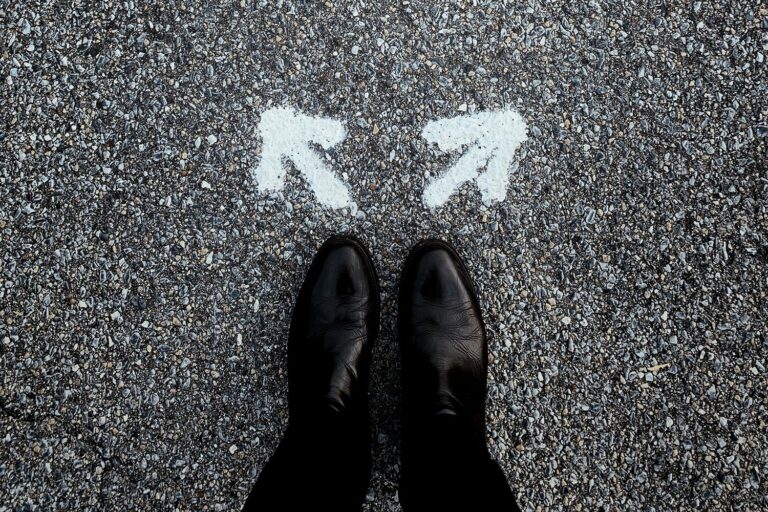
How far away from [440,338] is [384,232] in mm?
460

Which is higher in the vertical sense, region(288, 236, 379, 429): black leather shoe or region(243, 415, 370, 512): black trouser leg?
region(288, 236, 379, 429): black leather shoe

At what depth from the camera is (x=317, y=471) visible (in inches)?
63.1

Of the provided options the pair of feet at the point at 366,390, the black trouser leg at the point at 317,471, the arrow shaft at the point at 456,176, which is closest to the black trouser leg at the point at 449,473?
the pair of feet at the point at 366,390

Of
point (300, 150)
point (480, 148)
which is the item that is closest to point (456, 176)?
point (480, 148)

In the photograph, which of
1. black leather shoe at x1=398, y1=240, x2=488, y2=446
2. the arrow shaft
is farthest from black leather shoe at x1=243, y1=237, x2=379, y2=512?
the arrow shaft

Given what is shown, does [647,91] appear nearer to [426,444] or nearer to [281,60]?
[281,60]

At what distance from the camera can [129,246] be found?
188cm

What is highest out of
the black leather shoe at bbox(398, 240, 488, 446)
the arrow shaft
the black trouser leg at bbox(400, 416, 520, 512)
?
the arrow shaft

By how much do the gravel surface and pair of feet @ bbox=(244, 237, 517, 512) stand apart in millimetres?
95

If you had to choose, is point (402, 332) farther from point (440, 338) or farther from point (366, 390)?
point (366, 390)

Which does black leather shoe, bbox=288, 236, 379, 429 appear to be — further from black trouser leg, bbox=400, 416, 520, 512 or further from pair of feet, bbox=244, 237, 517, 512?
black trouser leg, bbox=400, 416, 520, 512

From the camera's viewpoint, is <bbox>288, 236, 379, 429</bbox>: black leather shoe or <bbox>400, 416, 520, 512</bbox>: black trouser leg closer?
<bbox>400, 416, 520, 512</bbox>: black trouser leg

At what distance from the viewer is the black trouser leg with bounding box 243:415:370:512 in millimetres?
1554

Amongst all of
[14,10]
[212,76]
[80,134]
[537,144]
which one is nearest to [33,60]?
[14,10]
